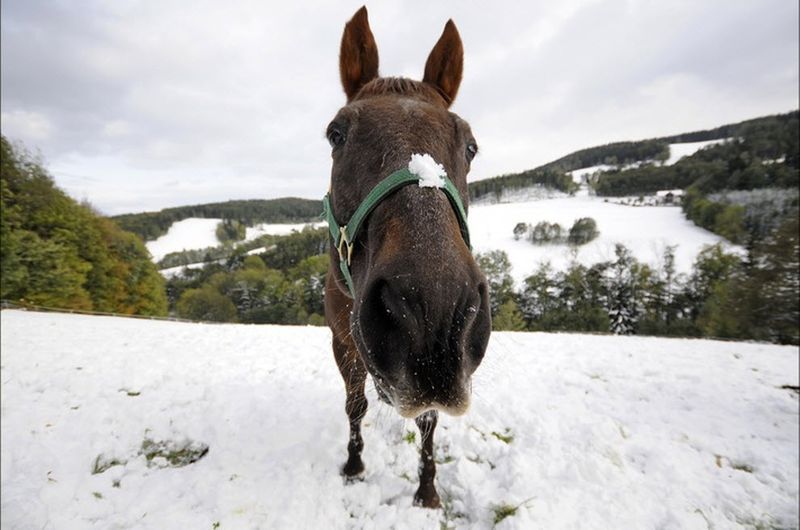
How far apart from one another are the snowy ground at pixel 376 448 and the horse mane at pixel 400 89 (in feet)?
6.91

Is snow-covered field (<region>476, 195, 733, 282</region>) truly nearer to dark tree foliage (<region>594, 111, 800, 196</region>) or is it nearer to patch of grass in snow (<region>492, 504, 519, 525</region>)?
dark tree foliage (<region>594, 111, 800, 196</region>)

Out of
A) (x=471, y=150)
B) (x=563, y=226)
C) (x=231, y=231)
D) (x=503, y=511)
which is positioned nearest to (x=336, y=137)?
(x=471, y=150)

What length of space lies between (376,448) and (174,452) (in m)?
2.57

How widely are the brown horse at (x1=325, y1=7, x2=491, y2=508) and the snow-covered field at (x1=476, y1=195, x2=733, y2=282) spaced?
48.5 m

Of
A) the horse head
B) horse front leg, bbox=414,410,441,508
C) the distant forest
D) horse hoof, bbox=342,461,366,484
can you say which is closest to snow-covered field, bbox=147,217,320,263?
the distant forest

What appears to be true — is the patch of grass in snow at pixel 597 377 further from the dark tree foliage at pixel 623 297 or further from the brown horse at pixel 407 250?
the dark tree foliage at pixel 623 297

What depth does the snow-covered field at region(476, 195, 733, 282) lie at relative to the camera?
5319 cm

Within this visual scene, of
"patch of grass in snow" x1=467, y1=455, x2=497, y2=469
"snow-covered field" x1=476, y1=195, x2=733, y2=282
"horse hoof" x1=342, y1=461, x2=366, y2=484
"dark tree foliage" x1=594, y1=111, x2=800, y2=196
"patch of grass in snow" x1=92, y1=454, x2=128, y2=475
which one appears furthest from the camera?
"dark tree foliage" x1=594, y1=111, x2=800, y2=196

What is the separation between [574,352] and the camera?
336 inches

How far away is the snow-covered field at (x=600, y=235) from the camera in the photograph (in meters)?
53.2

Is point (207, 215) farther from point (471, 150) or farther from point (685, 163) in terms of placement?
point (685, 163)

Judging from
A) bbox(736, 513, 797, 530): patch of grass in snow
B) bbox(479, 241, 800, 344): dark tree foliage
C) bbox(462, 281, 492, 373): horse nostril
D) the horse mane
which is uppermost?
the horse mane

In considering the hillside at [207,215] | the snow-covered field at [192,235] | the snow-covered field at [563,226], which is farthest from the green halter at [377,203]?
the snow-covered field at [192,235]

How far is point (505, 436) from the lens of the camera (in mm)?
4363
